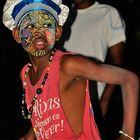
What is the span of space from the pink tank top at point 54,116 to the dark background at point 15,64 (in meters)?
3.26

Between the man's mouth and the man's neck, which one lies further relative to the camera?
the man's neck

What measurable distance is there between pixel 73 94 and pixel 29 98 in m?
0.40

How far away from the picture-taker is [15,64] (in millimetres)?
8695

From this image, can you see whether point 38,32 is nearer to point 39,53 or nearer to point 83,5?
point 39,53

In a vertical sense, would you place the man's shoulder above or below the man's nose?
below

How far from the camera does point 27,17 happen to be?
286 centimetres

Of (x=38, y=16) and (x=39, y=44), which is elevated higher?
(x=38, y=16)

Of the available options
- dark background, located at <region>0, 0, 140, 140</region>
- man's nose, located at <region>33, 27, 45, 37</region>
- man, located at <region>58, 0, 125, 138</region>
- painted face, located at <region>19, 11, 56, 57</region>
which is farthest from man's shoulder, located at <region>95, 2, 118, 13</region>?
dark background, located at <region>0, 0, 140, 140</region>

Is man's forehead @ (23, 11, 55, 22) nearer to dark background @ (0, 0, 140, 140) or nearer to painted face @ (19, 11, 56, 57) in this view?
painted face @ (19, 11, 56, 57)

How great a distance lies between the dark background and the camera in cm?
645

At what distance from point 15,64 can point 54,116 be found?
6.11 meters

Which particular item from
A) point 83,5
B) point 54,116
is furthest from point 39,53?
point 83,5

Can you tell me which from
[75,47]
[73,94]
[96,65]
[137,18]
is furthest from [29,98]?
[137,18]

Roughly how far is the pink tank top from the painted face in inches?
3.9
